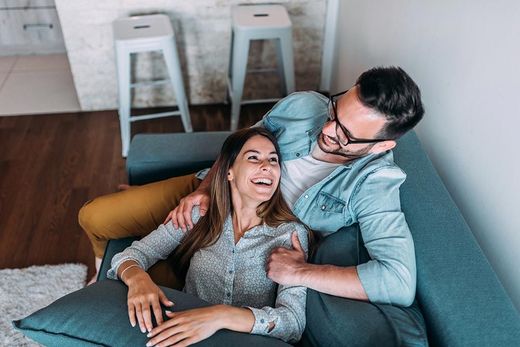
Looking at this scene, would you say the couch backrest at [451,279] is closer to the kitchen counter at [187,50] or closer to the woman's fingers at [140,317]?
the woman's fingers at [140,317]

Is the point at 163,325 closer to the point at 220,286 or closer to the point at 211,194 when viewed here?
the point at 220,286

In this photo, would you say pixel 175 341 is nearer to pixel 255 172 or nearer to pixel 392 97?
pixel 255 172

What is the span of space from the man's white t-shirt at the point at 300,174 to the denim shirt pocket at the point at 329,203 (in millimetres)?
116

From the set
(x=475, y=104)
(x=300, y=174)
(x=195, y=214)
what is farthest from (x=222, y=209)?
(x=475, y=104)

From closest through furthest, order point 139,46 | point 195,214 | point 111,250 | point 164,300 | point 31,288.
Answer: point 164,300, point 195,214, point 111,250, point 31,288, point 139,46

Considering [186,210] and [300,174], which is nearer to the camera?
[186,210]

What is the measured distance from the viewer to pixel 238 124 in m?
3.15

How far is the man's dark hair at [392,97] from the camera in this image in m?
1.34

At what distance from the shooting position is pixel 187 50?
310 cm

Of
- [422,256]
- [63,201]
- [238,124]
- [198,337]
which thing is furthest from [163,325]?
[238,124]

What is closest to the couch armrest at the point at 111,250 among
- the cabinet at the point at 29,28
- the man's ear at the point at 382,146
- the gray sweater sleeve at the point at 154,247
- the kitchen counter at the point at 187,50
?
the gray sweater sleeve at the point at 154,247

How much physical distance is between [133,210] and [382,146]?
87cm

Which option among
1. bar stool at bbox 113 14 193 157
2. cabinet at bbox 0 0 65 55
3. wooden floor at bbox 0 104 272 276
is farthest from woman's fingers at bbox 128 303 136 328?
cabinet at bbox 0 0 65 55

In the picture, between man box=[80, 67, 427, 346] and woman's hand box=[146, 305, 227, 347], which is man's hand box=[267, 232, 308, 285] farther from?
woman's hand box=[146, 305, 227, 347]
